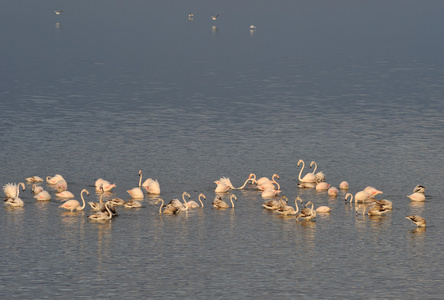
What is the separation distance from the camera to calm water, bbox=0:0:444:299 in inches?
1211

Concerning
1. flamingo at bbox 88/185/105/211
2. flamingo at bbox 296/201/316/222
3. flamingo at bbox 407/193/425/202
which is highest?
flamingo at bbox 407/193/425/202

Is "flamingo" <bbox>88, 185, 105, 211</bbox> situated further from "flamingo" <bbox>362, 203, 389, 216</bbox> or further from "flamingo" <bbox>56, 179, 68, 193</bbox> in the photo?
"flamingo" <bbox>362, 203, 389, 216</bbox>

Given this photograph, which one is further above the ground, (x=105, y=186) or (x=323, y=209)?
(x=105, y=186)

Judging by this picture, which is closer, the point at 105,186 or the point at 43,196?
the point at 43,196

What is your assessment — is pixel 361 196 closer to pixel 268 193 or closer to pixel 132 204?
pixel 268 193

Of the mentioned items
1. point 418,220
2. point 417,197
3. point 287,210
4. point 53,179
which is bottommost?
point 418,220

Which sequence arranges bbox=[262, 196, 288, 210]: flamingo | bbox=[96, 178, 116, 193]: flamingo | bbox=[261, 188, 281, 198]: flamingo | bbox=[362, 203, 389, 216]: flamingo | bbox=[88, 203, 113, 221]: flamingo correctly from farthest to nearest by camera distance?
1. bbox=[96, 178, 116, 193]: flamingo
2. bbox=[261, 188, 281, 198]: flamingo
3. bbox=[262, 196, 288, 210]: flamingo
4. bbox=[362, 203, 389, 216]: flamingo
5. bbox=[88, 203, 113, 221]: flamingo

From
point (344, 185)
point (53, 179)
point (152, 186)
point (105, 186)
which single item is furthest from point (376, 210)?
point (53, 179)

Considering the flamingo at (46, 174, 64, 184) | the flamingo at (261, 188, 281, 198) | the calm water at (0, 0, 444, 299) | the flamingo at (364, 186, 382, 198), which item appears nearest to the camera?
the calm water at (0, 0, 444, 299)

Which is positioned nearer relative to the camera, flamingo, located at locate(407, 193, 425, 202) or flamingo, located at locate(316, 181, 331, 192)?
flamingo, located at locate(407, 193, 425, 202)

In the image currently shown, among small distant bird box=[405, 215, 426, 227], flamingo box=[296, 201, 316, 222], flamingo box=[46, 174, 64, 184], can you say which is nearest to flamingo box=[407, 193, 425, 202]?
small distant bird box=[405, 215, 426, 227]

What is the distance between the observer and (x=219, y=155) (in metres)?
50.2

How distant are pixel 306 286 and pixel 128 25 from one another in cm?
11405

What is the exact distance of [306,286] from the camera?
1163 inches
